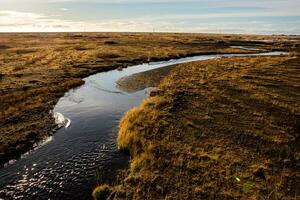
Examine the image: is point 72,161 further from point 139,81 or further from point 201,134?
Result: point 139,81

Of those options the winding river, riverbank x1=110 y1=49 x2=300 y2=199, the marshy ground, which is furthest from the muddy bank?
the winding river

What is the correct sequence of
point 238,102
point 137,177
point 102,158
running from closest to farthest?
point 137,177
point 102,158
point 238,102

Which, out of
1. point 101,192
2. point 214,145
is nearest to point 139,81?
point 214,145

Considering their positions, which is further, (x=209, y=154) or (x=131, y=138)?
(x=131, y=138)

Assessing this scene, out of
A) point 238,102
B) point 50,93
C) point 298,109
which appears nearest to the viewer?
point 298,109

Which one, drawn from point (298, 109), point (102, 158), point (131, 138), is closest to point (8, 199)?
point (102, 158)

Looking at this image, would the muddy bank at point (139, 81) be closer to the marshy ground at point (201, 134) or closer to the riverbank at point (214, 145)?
the marshy ground at point (201, 134)

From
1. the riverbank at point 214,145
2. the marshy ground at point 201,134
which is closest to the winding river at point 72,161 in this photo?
the marshy ground at point 201,134

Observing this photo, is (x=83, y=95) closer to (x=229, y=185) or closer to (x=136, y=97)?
(x=136, y=97)
